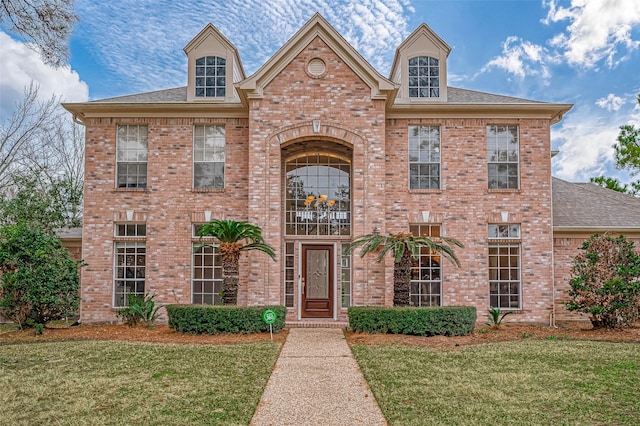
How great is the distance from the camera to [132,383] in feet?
22.5

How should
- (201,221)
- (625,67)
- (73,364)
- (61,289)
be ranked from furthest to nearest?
(625,67) → (201,221) → (61,289) → (73,364)

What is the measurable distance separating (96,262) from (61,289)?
174 centimetres

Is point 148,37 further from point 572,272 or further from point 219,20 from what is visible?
point 572,272

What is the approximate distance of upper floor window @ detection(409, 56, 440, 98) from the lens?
580 inches

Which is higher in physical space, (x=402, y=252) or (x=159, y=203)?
(x=159, y=203)

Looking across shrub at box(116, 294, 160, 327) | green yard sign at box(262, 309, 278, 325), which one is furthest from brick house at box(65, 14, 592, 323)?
green yard sign at box(262, 309, 278, 325)

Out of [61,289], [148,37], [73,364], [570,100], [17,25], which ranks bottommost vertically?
[73,364]

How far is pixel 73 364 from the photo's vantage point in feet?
26.6

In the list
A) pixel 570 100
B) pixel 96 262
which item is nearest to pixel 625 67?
pixel 570 100

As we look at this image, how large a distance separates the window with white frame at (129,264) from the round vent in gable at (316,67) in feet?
21.0

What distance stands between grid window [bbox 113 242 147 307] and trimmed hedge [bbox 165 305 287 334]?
3366 millimetres

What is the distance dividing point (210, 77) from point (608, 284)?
477 inches

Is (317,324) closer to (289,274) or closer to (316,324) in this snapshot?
(316,324)

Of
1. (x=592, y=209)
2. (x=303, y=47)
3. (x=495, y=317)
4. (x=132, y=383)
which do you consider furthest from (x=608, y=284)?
(x=132, y=383)
